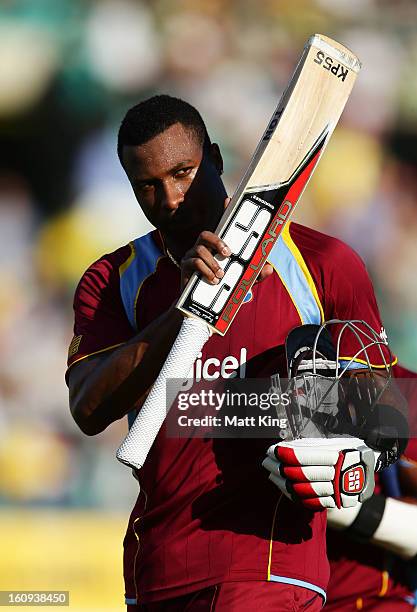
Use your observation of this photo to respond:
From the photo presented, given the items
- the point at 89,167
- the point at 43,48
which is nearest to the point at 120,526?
the point at 89,167

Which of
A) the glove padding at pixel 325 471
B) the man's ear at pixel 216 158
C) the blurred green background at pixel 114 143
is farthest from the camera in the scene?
the blurred green background at pixel 114 143

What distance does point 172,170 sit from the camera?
6.89ft

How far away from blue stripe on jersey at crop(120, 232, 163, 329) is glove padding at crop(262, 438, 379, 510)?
1.86 ft

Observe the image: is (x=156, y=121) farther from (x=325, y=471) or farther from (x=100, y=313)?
(x=325, y=471)

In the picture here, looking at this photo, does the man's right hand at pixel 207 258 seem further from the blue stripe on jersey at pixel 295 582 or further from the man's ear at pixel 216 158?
the blue stripe on jersey at pixel 295 582

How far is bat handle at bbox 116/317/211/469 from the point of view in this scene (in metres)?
1.93

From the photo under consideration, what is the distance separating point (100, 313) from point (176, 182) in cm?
41

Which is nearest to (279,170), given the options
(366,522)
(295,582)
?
(295,582)

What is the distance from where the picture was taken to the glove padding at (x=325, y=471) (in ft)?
6.16

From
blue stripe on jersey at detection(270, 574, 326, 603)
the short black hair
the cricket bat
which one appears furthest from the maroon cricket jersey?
the short black hair

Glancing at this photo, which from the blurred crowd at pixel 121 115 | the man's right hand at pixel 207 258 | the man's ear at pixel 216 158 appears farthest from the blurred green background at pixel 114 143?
the man's right hand at pixel 207 258

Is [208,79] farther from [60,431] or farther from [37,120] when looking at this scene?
[60,431]

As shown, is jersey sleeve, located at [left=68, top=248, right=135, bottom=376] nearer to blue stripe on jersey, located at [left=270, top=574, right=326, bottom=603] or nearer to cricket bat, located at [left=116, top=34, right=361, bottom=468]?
cricket bat, located at [left=116, top=34, right=361, bottom=468]

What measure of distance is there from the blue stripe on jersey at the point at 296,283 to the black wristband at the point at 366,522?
1.16m
